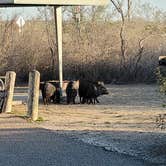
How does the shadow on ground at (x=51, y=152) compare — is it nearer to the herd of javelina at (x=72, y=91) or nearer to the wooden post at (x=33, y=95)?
the wooden post at (x=33, y=95)

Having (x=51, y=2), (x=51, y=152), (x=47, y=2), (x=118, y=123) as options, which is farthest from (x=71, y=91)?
(x=51, y=152)

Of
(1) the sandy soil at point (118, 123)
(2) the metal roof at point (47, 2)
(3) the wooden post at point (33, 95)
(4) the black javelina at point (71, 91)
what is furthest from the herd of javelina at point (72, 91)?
(3) the wooden post at point (33, 95)

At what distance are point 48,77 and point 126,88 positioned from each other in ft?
17.0

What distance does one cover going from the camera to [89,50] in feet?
129

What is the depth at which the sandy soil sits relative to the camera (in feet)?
40.2

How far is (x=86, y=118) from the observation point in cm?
2014

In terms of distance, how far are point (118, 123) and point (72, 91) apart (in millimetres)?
9240

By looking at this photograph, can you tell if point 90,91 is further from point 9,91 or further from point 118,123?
point 118,123

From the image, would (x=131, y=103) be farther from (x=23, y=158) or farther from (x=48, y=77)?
(x=23, y=158)

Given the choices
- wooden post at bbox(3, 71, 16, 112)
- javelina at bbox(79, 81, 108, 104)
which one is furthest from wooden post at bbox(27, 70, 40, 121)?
javelina at bbox(79, 81, 108, 104)

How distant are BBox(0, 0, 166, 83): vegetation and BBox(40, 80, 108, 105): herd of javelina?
10.3 meters

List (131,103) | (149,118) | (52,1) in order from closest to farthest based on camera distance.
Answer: (149,118)
(52,1)
(131,103)

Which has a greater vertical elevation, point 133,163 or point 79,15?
point 79,15

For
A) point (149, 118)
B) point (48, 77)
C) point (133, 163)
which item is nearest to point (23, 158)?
point (133, 163)
